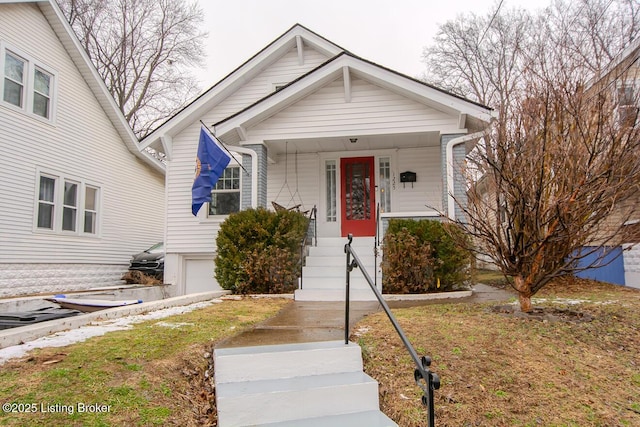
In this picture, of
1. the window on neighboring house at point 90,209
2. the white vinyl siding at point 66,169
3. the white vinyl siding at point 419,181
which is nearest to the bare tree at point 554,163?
the white vinyl siding at point 419,181

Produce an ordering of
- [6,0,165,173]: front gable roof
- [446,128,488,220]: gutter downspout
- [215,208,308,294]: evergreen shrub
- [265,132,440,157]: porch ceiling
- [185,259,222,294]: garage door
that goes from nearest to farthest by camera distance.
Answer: [215,208,308,294]: evergreen shrub, [446,128,488,220]: gutter downspout, [265,132,440,157]: porch ceiling, [6,0,165,173]: front gable roof, [185,259,222,294]: garage door

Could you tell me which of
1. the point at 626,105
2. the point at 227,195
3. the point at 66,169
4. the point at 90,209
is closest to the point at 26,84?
the point at 66,169

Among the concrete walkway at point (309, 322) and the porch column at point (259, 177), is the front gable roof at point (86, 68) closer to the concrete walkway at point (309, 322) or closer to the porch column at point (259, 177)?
the porch column at point (259, 177)

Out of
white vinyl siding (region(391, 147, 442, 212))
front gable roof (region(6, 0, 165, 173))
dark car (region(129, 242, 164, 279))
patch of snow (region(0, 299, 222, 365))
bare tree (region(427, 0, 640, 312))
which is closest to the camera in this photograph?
patch of snow (region(0, 299, 222, 365))


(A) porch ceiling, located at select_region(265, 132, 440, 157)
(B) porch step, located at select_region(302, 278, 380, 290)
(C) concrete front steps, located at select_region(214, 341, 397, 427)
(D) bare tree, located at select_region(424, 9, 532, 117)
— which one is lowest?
(C) concrete front steps, located at select_region(214, 341, 397, 427)

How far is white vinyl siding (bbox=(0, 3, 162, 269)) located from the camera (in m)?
10.8

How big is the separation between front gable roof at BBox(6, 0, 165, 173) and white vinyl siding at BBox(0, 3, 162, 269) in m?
0.15

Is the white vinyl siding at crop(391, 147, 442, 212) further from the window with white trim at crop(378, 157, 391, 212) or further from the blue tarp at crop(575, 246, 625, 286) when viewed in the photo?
the blue tarp at crop(575, 246, 625, 286)

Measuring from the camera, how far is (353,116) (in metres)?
10.4

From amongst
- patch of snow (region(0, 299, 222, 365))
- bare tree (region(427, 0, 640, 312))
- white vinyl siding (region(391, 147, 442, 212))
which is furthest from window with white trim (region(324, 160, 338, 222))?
bare tree (region(427, 0, 640, 312))

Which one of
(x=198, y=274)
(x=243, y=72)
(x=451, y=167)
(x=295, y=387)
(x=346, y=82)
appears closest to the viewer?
(x=295, y=387)

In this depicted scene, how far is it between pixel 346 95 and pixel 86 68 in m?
8.55

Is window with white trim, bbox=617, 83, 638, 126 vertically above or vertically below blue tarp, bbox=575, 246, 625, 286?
above

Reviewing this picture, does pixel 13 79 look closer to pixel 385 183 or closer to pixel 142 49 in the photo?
pixel 385 183
